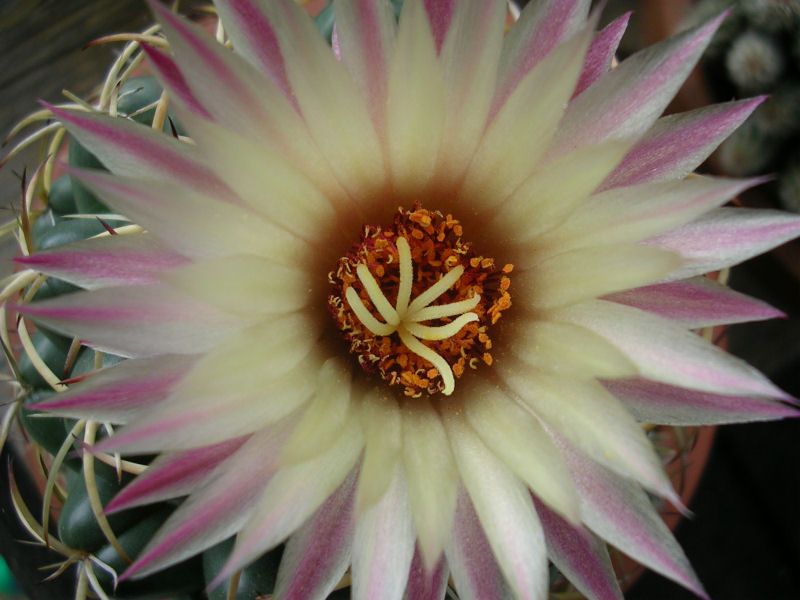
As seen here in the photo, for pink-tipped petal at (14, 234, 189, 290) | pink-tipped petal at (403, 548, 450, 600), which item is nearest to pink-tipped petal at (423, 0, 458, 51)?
pink-tipped petal at (14, 234, 189, 290)

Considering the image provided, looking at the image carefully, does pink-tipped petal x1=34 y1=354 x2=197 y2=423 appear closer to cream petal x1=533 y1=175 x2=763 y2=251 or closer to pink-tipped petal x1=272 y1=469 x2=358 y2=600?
pink-tipped petal x1=272 y1=469 x2=358 y2=600

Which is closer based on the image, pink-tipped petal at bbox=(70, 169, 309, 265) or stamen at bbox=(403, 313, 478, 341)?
pink-tipped petal at bbox=(70, 169, 309, 265)

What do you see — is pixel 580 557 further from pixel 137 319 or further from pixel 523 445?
pixel 137 319

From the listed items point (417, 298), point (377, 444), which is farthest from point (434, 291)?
point (377, 444)

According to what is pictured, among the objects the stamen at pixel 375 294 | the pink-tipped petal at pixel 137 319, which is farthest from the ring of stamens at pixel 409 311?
the pink-tipped petal at pixel 137 319

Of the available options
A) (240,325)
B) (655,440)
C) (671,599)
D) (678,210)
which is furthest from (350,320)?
(671,599)

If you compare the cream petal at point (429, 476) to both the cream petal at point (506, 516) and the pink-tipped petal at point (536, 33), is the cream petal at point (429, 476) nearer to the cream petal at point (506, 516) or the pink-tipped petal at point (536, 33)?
the cream petal at point (506, 516)
